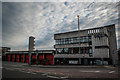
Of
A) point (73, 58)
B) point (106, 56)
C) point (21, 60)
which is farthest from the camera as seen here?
point (21, 60)

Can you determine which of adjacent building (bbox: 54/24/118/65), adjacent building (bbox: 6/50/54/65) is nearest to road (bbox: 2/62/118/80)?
adjacent building (bbox: 54/24/118/65)

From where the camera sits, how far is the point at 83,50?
32.1m

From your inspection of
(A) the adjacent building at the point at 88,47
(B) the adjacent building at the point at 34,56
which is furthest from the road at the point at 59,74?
(B) the adjacent building at the point at 34,56

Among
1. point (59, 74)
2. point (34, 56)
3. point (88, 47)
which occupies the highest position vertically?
point (88, 47)

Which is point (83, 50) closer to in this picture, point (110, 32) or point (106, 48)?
point (106, 48)

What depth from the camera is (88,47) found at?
3150 centimetres

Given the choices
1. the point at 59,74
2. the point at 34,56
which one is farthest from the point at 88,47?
the point at 34,56

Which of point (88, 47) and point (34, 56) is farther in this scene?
point (34, 56)

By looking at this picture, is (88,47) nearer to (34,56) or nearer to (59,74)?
(59,74)

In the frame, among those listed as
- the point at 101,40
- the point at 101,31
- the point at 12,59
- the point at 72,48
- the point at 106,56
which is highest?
the point at 101,31

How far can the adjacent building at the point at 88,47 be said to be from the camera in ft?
96.8

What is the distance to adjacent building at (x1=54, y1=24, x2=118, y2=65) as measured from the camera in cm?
2950

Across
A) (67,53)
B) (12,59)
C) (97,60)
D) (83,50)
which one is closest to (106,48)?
(97,60)

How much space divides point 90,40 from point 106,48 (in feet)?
16.9
